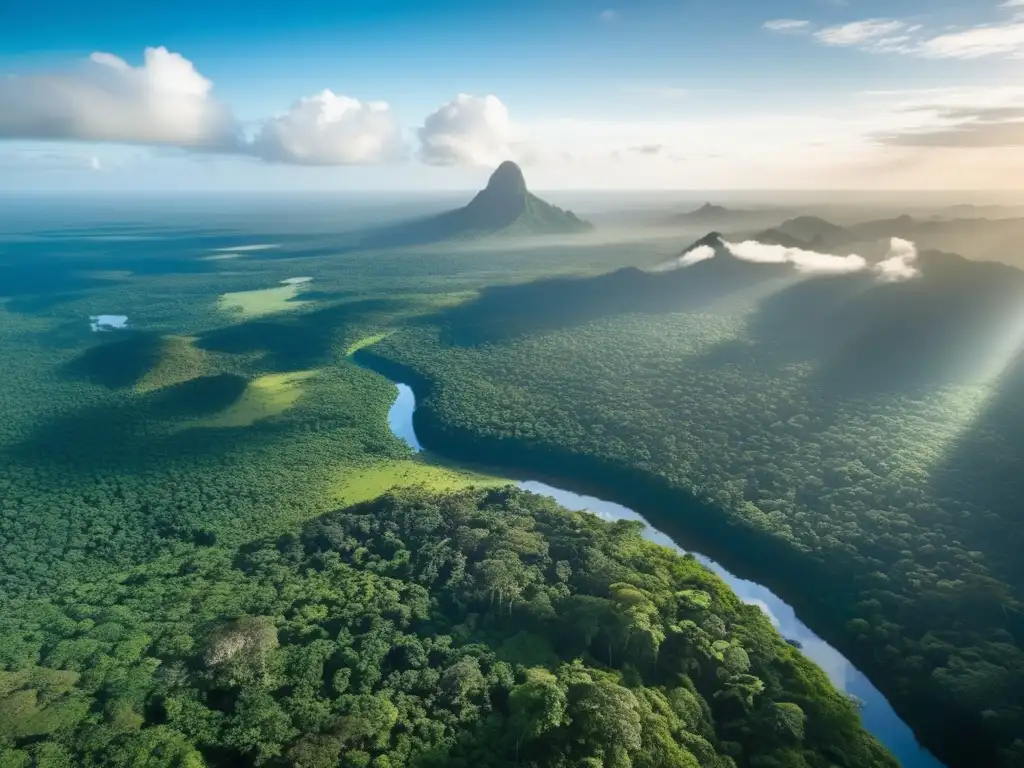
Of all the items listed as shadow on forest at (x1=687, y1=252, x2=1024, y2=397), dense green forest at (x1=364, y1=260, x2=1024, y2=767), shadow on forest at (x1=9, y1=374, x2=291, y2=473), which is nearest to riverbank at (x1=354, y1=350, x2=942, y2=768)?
dense green forest at (x1=364, y1=260, x2=1024, y2=767)

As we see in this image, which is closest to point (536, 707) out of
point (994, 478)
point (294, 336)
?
point (994, 478)

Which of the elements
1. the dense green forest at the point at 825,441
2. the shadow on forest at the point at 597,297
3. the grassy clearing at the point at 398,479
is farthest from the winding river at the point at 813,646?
the shadow on forest at the point at 597,297

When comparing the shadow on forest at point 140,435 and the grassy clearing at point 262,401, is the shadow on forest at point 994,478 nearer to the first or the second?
the shadow on forest at point 140,435

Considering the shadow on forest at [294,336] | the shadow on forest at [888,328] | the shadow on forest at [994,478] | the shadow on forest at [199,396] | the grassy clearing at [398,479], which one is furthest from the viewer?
the shadow on forest at [294,336]

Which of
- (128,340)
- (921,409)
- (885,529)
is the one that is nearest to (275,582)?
(885,529)

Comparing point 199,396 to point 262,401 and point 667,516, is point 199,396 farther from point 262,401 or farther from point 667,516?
point 667,516

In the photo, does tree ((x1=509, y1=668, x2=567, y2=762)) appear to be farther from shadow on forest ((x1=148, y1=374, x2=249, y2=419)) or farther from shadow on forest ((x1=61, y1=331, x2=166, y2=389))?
shadow on forest ((x1=61, y1=331, x2=166, y2=389))

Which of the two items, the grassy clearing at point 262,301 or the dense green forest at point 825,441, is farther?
the grassy clearing at point 262,301
